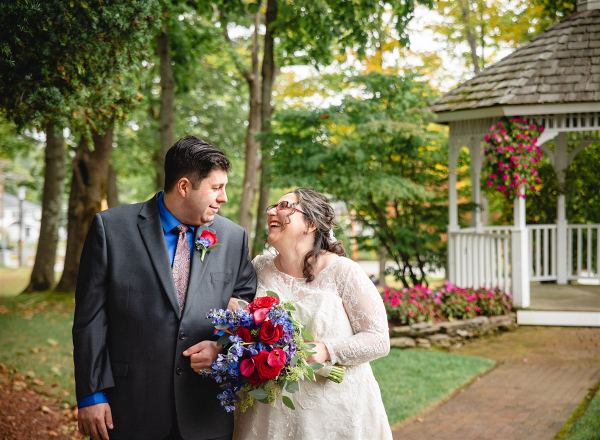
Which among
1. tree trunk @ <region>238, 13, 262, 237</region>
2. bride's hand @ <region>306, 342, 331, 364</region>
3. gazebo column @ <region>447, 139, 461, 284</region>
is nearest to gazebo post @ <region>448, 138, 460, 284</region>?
gazebo column @ <region>447, 139, 461, 284</region>

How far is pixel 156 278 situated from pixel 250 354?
1.89 feet

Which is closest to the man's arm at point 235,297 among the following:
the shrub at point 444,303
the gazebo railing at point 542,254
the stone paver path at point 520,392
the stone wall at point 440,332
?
the stone paver path at point 520,392

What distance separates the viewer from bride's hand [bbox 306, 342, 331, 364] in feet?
8.52

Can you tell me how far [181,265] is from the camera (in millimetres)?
2689

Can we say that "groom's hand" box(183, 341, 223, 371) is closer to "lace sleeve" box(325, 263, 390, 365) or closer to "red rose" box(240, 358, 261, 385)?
"red rose" box(240, 358, 261, 385)

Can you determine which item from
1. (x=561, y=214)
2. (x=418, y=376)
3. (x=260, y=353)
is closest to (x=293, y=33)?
(x=561, y=214)

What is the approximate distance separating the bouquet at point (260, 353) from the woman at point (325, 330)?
276 mm

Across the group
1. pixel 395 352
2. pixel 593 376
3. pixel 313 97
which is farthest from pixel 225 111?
pixel 593 376

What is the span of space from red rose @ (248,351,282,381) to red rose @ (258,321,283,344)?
0.18 ft

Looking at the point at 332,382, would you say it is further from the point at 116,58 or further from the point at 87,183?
the point at 87,183

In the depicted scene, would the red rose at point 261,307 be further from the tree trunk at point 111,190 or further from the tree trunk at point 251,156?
the tree trunk at point 111,190

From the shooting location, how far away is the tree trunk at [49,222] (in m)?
12.7

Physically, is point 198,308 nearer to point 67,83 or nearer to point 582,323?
point 67,83

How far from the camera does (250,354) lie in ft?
7.82
